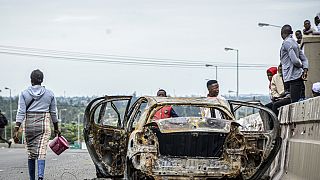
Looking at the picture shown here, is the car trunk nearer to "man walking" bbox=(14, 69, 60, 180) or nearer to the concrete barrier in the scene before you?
the concrete barrier

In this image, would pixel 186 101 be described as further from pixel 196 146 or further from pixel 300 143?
pixel 300 143

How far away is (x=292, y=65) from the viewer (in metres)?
Result: 13.1

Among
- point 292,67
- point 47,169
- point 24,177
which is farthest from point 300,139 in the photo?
point 47,169

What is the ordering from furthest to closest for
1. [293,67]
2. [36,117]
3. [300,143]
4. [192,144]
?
[293,67]
[36,117]
[300,143]
[192,144]

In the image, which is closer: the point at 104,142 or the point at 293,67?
the point at 104,142

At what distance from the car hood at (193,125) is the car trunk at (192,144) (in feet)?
0.19

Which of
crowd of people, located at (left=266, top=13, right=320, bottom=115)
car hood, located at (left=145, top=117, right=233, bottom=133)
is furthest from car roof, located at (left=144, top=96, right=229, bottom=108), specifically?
crowd of people, located at (left=266, top=13, right=320, bottom=115)

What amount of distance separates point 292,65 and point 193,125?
3.45 meters

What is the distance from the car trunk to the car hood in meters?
0.06

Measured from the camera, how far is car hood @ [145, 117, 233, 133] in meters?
10.2

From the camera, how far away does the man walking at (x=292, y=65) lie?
13.0m

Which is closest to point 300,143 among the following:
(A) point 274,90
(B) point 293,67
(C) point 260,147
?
(C) point 260,147

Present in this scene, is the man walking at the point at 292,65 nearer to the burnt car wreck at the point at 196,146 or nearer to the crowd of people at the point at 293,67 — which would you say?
the crowd of people at the point at 293,67

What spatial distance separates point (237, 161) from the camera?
10156 millimetres
